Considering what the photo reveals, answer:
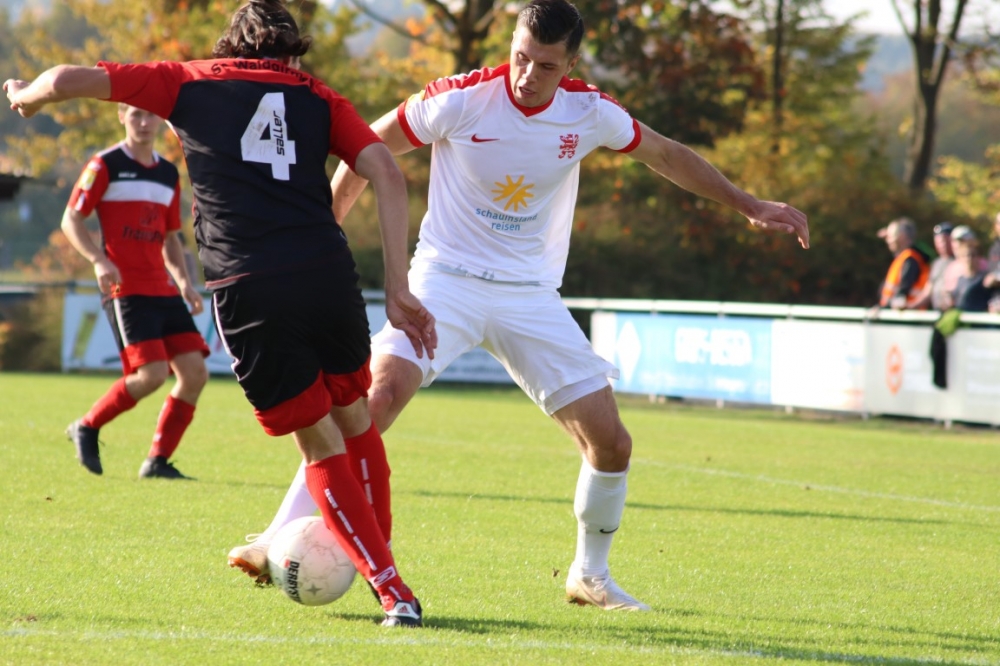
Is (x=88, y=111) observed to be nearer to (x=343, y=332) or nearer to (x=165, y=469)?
(x=165, y=469)

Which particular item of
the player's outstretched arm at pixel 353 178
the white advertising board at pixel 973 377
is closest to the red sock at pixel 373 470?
the player's outstretched arm at pixel 353 178

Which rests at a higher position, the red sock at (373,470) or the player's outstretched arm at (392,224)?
the player's outstretched arm at (392,224)

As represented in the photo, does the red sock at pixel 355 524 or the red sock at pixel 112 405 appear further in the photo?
the red sock at pixel 112 405

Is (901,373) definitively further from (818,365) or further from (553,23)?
(553,23)

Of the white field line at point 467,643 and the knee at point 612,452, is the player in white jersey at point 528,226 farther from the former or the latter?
the white field line at point 467,643

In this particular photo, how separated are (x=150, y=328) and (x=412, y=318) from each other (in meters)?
4.95

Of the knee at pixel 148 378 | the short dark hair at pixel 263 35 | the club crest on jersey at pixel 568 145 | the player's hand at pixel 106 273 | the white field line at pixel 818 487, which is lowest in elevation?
the white field line at pixel 818 487

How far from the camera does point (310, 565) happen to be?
15.8ft

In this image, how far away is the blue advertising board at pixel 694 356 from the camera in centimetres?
1748

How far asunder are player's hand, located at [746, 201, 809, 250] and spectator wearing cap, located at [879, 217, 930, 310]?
35.9ft

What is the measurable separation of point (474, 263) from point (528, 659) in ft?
6.07

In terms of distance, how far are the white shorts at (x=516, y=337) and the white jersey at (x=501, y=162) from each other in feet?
0.30

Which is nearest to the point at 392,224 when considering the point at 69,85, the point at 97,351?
the point at 69,85

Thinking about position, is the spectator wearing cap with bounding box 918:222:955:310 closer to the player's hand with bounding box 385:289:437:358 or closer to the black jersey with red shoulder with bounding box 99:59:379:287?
the player's hand with bounding box 385:289:437:358
